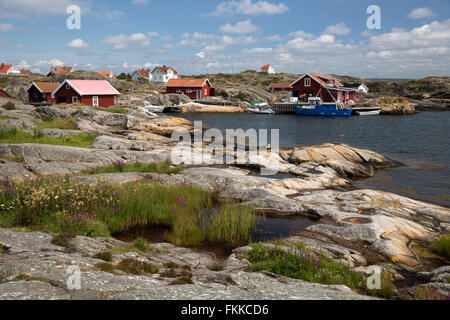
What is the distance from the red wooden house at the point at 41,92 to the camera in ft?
196

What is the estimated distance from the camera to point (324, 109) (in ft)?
247

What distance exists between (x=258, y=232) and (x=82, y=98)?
1945 inches

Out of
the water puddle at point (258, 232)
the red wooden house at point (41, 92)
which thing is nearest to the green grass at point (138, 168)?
the water puddle at point (258, 232)

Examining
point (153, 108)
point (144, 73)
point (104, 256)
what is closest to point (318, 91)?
point (153, 108)

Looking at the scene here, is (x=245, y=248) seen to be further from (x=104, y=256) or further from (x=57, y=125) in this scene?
(x=57, y=125)

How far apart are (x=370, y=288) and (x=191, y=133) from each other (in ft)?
110

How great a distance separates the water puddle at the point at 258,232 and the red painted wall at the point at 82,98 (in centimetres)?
4805

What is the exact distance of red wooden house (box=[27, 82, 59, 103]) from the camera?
196 feet

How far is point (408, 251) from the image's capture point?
10.5 metres

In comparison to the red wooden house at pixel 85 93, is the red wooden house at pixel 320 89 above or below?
above

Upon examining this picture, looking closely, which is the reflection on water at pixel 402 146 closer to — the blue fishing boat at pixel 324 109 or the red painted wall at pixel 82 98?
the blue fishing boat at pixel 324 109

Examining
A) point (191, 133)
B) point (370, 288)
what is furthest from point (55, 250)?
point (191, 133)

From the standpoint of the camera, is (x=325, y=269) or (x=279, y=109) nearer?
(x=325, y=269)

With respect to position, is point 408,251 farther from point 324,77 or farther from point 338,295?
point 324,77
